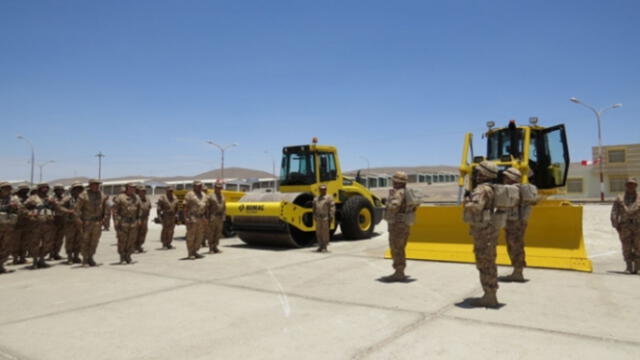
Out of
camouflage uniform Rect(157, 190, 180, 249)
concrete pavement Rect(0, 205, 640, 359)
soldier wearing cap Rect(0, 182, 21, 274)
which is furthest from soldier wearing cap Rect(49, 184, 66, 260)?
camouflage uniform Rect(157, 190, 180, 249)

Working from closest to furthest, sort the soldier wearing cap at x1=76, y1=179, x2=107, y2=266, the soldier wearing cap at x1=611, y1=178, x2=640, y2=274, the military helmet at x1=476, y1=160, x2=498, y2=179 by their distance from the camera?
the military helmet at x1=476, y1=160, x2=498, y2=179 < the soldier wearing cap at x1=611, y1=178, x2=640, y2=274 < the soldier wearing cap at x1=76, y1=179, x2=107, y2=266

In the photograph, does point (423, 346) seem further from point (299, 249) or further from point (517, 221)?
point (299, 249)

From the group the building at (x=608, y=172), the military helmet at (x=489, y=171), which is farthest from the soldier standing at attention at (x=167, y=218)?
the building at (x=608, y=172)

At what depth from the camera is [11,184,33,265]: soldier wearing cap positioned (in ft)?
30.4

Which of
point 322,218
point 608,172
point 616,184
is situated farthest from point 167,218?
point 616,184

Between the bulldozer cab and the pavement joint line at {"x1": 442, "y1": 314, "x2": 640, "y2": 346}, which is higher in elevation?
the bulldozer cab

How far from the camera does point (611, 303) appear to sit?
17.8ft

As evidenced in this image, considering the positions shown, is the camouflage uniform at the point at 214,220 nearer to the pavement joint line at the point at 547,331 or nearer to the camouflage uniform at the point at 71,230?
the camouflage uniform at the point at 71,230

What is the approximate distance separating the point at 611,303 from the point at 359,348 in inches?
144

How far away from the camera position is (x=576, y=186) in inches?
1496

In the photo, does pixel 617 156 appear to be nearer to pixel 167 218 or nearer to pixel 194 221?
pixel 167 218

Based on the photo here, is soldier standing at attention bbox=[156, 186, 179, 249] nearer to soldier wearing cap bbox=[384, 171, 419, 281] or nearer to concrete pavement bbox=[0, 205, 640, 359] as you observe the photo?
concrete pavement bbox=[0, 205, 640, 359]

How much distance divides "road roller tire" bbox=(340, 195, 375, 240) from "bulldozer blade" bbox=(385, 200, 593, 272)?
328 cm

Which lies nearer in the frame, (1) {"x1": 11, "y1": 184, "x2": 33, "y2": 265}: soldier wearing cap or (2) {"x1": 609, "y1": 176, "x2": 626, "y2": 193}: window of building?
(1) {"x1": 11, "y1": 184, "x2": 33, "y2": 265}: soldier wearing cap
